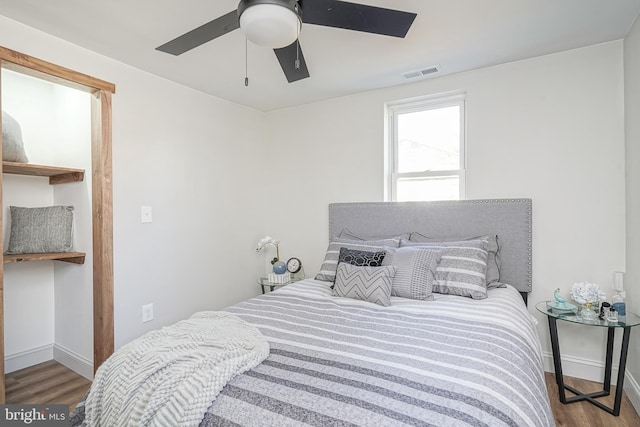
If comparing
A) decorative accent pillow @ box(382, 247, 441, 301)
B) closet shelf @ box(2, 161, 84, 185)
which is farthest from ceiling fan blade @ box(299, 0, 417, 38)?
closet shelf @ box(2, 161, 84, 185)

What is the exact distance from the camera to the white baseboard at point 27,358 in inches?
103

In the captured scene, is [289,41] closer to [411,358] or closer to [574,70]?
[411,358]

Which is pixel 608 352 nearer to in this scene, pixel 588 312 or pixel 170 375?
pixel 588 312

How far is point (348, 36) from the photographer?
2.12 meters

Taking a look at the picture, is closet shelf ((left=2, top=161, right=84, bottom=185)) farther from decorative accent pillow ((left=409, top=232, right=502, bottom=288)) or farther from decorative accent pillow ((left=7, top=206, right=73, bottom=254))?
decorative accent pillow ((left=409, top=232, right=502, bottom=288))

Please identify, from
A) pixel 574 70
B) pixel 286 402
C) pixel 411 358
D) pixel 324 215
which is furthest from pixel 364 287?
pixel 574 70

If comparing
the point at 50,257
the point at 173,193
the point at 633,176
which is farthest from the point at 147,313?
→ the point at 633,176

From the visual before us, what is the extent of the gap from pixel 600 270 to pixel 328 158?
2363 mm

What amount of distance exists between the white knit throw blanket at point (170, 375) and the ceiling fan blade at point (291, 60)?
Answer: 1.43 meters

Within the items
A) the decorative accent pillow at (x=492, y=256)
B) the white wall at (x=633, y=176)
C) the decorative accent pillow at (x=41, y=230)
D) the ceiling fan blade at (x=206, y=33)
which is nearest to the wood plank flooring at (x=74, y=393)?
the white wall at (x=633, y=176)

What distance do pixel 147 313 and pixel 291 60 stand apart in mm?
2189

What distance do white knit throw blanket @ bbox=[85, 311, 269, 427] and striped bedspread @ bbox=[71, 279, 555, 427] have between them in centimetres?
5

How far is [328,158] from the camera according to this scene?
11.1 ft

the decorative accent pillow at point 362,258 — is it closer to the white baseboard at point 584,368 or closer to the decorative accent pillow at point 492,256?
the decorative accent pillow at point 492,256
